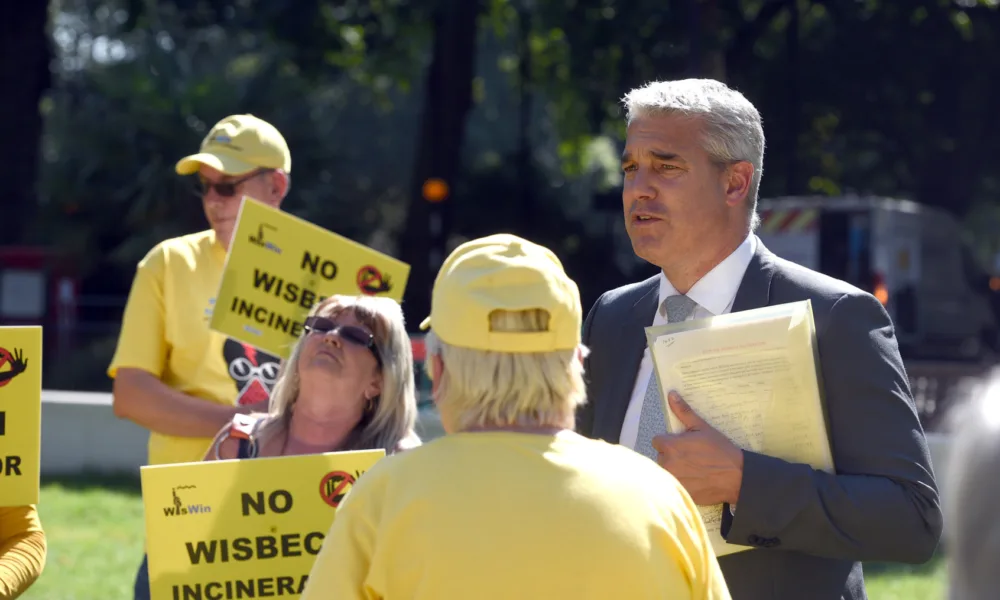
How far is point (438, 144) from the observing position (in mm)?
18500

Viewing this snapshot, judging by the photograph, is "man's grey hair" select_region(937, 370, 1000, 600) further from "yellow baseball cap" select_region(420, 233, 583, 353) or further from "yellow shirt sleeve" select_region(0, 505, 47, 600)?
"yellow shirt sleeve" select_region(0, 505, 47, 600)

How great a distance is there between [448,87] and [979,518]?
1764 cm

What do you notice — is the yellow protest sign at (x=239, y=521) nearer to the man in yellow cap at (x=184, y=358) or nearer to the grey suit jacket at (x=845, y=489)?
the man in yellow cap at (x=184, y=358)

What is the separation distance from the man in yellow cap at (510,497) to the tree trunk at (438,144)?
1553 cm

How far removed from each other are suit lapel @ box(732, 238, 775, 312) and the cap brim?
6.47 ft

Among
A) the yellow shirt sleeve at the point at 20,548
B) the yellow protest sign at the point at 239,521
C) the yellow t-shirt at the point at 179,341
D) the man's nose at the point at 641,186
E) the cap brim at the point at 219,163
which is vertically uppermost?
the man's nose at the point at 641,186

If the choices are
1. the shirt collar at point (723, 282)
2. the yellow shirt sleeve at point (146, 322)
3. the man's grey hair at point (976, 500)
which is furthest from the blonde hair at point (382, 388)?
the man's grey hair at point (976, 500)

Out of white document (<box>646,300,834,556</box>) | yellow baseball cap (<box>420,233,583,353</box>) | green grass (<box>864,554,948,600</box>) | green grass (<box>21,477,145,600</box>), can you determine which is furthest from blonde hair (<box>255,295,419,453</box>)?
green grass (<box>864,554,948,600</box>)

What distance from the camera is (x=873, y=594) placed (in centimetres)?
738

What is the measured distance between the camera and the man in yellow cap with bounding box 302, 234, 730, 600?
212cm

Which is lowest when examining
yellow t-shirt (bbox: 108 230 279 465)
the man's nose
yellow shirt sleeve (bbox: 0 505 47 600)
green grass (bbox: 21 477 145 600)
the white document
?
green grass (bbox: 21 477 145 600)

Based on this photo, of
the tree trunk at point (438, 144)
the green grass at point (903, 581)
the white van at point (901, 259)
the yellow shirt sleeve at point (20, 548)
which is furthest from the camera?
the white van at point (901, 259)

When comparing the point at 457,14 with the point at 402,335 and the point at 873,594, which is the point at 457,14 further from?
the point at 402,335

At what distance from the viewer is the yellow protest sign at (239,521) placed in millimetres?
3123
